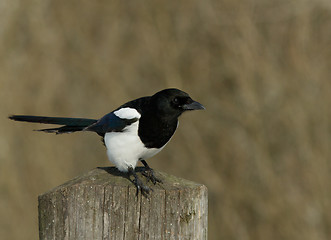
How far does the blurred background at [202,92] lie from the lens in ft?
16.1

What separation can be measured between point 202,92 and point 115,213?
12.2ft

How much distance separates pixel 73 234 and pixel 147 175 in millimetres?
558

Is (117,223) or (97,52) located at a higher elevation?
(97,52)

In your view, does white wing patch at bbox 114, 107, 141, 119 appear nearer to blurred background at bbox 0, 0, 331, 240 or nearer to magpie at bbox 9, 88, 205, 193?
magpie at bbox 9, 88, 205, 193

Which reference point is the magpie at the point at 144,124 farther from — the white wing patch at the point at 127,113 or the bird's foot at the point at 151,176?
the bird's foot at the point at 151,176

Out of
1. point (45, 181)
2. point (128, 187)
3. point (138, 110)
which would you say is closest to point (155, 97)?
point (138, 110)

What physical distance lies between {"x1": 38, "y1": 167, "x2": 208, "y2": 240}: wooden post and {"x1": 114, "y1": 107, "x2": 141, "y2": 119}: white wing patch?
952 millimetres

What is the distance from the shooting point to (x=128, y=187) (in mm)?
1937

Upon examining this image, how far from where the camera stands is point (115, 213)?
188 cm

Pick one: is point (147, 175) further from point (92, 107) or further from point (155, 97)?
point (92, 107)

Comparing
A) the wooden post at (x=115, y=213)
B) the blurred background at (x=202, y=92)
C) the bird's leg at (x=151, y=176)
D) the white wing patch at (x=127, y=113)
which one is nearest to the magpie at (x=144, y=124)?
the white wing patch at (x=127, y=113)

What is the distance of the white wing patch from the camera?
2.89 m

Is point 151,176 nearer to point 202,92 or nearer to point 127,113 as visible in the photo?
point 127,113

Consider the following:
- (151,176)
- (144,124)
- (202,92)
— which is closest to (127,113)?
(144,124)
